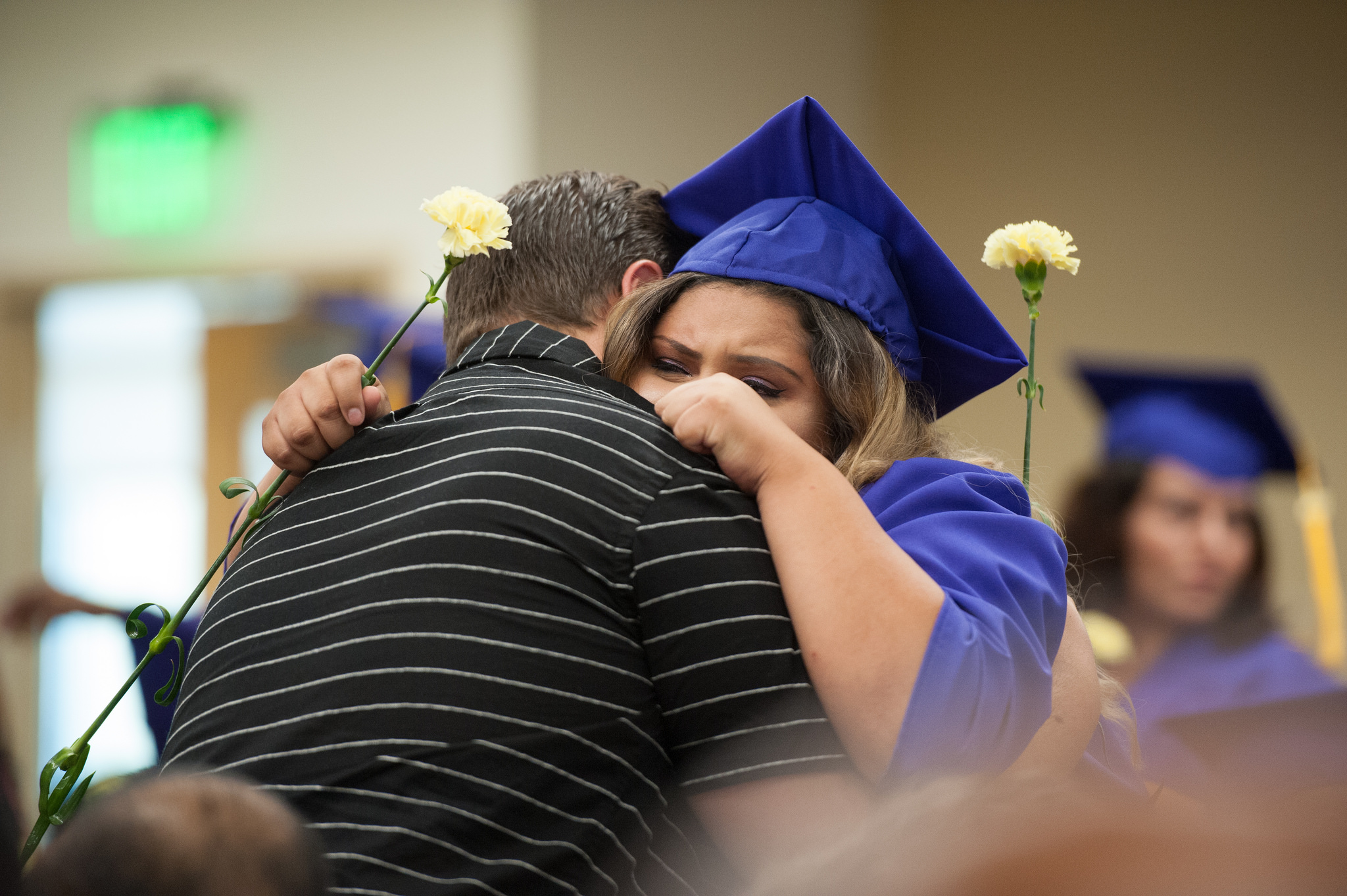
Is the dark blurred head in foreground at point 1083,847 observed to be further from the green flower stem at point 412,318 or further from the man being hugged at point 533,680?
the green flower stem at point 412,318

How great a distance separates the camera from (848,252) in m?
1.44

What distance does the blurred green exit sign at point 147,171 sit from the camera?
4.63 meters

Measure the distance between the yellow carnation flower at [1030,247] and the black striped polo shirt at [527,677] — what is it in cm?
57

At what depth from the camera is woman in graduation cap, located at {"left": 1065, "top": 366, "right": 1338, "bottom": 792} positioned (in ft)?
10.9

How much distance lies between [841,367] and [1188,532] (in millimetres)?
2351

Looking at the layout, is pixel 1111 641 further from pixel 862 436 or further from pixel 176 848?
pixel 176 848

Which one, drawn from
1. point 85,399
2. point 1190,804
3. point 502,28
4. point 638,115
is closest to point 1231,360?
point 638,115

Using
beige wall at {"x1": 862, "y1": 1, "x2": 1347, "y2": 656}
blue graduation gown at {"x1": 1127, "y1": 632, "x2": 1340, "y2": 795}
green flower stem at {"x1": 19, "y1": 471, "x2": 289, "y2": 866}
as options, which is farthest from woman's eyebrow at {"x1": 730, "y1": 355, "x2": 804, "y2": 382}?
beige wall at {"x1": 862, "y1": 1, "x2": 1347, "y2": 656}

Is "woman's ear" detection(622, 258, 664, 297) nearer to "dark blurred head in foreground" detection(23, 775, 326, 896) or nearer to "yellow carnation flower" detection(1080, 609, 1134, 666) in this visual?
"dark blurred head in foreground" detection(23, 775, 326, 896)

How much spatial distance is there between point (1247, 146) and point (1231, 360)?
837mm

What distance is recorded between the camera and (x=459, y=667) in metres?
1.01

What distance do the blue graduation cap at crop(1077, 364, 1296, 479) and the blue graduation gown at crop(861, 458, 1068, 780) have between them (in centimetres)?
234

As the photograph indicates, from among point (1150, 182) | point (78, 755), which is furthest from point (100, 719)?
point (1150, 182)

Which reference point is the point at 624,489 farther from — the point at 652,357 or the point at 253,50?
the point at 253,50
